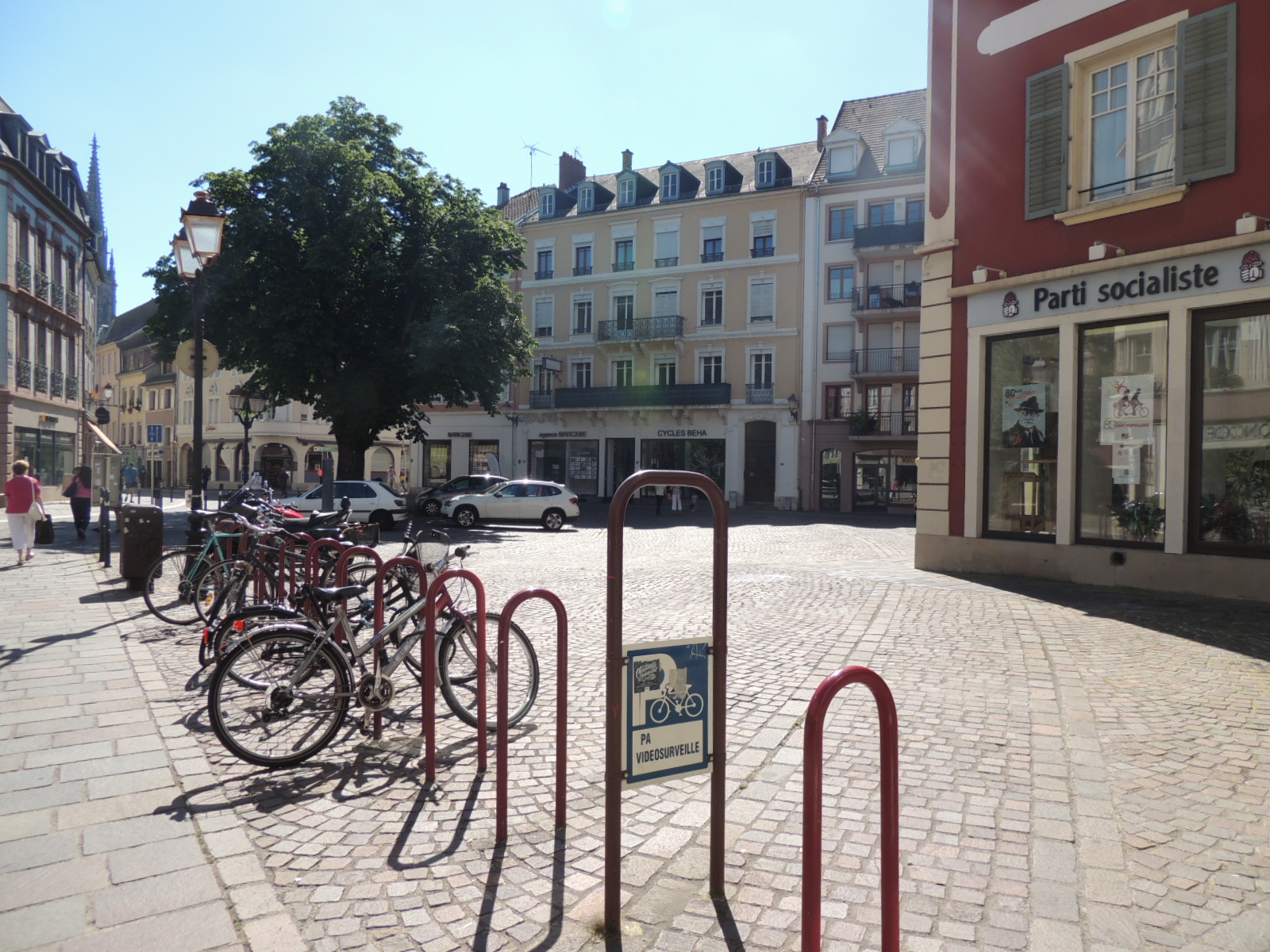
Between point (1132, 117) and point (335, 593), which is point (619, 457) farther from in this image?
point (335, 593)

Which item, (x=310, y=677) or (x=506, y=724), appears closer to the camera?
(x=506, y=724)

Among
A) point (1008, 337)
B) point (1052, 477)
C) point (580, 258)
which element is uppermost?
point (580, 258)

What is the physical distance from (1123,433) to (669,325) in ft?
102

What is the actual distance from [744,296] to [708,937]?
38595mm

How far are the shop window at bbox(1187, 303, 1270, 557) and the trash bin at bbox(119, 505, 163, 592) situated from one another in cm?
1214

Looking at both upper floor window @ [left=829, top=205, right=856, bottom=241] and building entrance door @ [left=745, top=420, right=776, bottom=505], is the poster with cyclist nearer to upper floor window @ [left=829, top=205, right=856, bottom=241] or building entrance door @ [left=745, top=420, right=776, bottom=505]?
building entrance door @ [left=745, top=420, right=776, bottom=505]

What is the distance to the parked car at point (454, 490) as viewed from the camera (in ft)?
86.3

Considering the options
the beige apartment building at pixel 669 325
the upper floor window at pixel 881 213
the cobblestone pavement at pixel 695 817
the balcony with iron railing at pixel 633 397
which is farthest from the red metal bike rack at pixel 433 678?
the balcony with iron railing at pixel 633 397

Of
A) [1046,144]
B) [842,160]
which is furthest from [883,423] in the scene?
[1046,144]

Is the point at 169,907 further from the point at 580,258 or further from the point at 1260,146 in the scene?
the point at 580,258

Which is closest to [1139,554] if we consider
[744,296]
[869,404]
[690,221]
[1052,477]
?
[1052,477]

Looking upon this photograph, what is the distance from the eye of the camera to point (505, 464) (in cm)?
4606

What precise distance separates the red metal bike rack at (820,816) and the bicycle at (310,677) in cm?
238

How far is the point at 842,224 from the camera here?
3800cm
